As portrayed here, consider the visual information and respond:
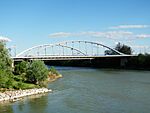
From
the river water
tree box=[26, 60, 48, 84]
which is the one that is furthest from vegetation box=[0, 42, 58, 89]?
the river water

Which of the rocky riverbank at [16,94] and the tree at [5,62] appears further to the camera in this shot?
the tree at [5,62]

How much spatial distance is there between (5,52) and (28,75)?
261 inches

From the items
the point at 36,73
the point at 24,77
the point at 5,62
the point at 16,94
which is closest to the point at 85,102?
the point at 16,94

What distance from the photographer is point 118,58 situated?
9562 centimetres

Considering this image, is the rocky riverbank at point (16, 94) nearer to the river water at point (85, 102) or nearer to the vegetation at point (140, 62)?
the river water at point (85, 102)

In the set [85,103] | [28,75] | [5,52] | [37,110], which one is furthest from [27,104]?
[5,52]

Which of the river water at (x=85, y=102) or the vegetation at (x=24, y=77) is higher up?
the vegetation at (x=24, y=77)

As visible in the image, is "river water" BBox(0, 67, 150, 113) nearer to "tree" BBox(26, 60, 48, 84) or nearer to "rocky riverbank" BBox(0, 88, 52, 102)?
"rocky riverbank" BBox(0, 88, 52, 102)

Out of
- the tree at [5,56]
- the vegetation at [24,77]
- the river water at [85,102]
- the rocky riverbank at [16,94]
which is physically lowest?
the river water at [85,102]

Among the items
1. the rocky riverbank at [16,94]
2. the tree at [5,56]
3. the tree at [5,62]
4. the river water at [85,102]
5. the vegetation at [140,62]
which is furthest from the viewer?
the vegetation at [140,62]

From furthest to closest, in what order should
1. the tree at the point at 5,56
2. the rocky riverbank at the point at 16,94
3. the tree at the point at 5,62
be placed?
the tree at the point at 5,56 < the tree at the point at 5,62 < the rocky riverbank at the point at 16,94

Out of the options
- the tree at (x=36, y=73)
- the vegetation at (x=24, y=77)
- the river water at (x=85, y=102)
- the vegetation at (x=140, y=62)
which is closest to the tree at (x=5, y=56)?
the vegetation at (x=24, y=77)

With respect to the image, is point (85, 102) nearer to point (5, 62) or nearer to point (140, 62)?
point (5, 62)

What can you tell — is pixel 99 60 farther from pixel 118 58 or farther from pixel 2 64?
pixel 2 64
